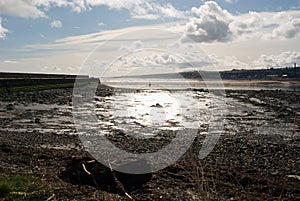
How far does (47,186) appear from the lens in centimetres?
861

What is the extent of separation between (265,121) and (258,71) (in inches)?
6913

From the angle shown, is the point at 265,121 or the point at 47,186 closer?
the point at 47,186

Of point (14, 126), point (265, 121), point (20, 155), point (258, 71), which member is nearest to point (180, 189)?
point (20, 155)

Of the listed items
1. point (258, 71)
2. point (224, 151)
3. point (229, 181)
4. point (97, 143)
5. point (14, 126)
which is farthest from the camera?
point (258, 71)

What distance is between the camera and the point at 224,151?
15797 mm

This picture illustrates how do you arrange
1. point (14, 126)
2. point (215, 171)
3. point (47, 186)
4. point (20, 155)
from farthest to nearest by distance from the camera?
point (14, 126)
point (20, 155)
point (215, 171)
point (47, 186)

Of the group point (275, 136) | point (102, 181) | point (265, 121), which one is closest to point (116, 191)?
point (102, 181)

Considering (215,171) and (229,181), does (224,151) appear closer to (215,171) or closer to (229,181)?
(215,171)

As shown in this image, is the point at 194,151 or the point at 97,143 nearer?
the point at 194,151

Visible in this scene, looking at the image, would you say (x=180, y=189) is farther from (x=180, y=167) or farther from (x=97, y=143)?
(x=97, y=143)

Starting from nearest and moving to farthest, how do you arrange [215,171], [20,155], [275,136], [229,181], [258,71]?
1. [229,181]
2. [215,171]
3. [20,155]
4. [275,136]
5. [258,71]

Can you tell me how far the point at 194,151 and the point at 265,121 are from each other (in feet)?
45.6

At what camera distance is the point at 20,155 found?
42.3 ft

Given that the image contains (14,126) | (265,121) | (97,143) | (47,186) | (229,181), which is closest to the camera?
(47,186)
